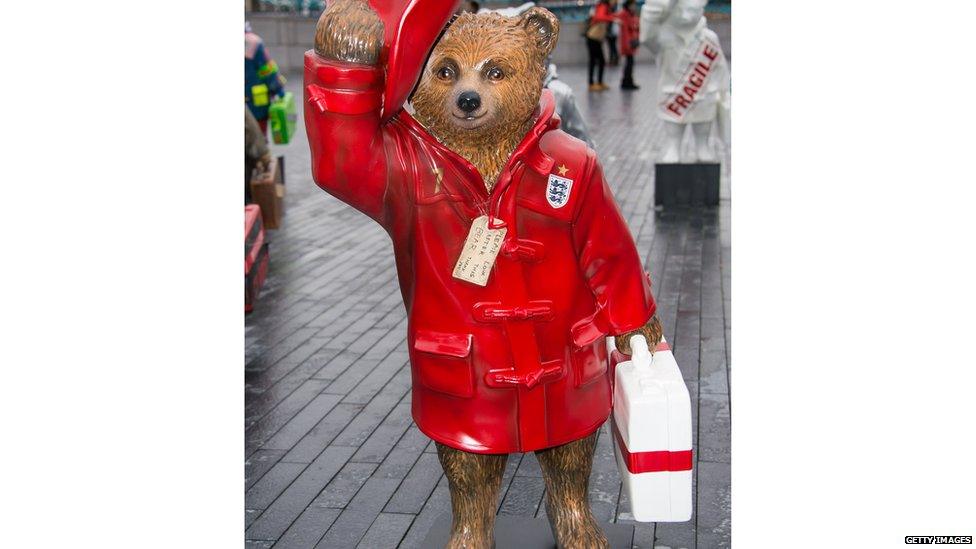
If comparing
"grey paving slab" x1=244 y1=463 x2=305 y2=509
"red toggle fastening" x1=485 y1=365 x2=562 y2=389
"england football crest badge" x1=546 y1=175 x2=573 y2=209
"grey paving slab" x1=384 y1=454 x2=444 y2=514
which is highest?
"england football crest badge" x1=546 y1=175 x2=573 y2=209

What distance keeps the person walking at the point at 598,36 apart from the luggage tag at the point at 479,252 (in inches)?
633

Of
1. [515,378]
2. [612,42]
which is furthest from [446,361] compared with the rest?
[612,42]

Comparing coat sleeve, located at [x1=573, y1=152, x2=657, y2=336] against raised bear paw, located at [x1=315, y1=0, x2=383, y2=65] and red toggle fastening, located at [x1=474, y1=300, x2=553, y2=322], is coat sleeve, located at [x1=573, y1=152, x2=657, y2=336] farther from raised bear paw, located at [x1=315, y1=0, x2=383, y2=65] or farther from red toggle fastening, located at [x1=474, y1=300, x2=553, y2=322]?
raised bear paw, located at [x1=315, y1=0, x2=383, y2=65]

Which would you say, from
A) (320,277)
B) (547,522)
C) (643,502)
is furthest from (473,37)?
(320,277)

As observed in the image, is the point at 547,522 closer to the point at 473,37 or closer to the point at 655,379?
the point at 655,379

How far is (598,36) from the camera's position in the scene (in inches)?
711

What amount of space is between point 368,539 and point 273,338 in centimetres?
246

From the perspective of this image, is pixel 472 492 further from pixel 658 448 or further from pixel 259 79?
pixel 259 79

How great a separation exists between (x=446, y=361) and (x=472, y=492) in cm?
41

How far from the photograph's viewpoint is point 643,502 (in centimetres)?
255

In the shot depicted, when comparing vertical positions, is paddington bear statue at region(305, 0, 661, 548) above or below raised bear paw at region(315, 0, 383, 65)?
below

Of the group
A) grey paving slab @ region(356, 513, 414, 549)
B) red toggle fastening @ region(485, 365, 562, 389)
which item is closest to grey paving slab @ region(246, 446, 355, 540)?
grey paving slab @ region(356, 513, 414, 549)

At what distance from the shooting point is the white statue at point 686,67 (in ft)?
28.5

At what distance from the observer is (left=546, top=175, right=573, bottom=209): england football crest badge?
259cm
